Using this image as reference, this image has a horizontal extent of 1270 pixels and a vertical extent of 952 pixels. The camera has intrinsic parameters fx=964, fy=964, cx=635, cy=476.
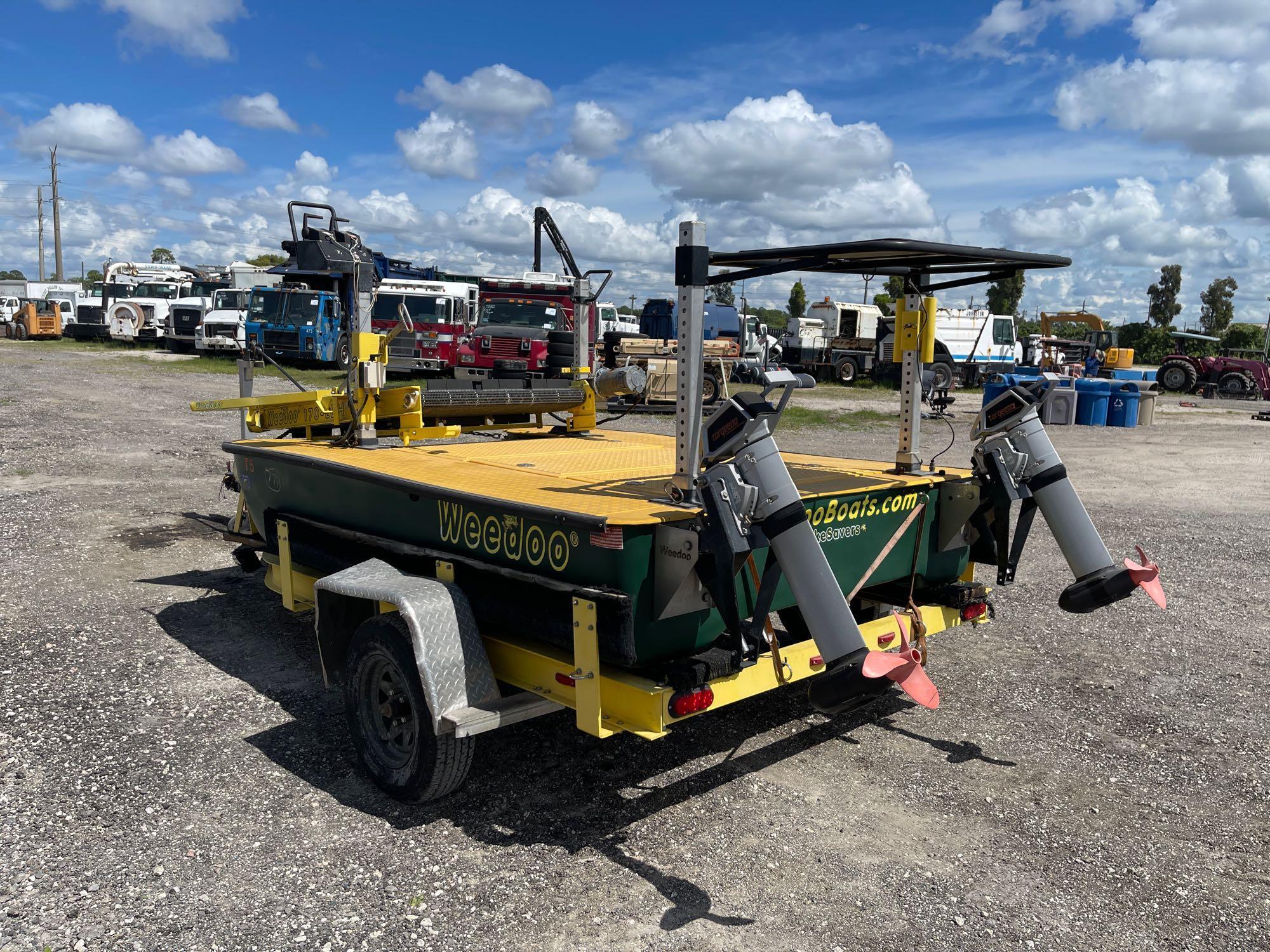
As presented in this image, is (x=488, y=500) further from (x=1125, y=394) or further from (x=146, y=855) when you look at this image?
(x=1125, y=394)

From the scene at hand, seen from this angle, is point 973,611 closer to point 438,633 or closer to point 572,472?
point 572,472

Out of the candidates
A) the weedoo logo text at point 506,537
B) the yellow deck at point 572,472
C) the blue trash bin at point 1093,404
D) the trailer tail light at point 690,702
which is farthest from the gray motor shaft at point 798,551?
the blue trash bin at point 1093,404

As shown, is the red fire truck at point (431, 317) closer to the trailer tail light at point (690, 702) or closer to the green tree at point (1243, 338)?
the trailer tail light at point (690, 702)

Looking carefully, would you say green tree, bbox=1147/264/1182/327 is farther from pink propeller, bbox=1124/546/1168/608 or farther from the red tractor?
pink propeller, bbox=1124/546/1168/608

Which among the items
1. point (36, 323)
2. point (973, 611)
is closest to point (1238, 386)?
point (973, 611)

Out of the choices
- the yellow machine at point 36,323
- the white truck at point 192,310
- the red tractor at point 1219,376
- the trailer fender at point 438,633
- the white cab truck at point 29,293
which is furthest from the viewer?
the white cab truck at point 29,293

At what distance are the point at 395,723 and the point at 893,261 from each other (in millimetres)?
3077

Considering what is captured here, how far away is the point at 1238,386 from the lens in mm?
31781

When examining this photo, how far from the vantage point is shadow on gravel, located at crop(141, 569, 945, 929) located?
3795mm

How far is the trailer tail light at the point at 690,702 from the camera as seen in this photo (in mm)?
3404

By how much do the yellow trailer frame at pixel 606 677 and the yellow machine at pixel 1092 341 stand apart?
2902 centimetres

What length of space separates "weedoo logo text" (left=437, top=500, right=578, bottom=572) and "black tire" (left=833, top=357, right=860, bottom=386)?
31.0 meters

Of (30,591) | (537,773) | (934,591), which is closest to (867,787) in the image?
(934,591)

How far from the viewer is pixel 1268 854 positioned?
378 centimetres
